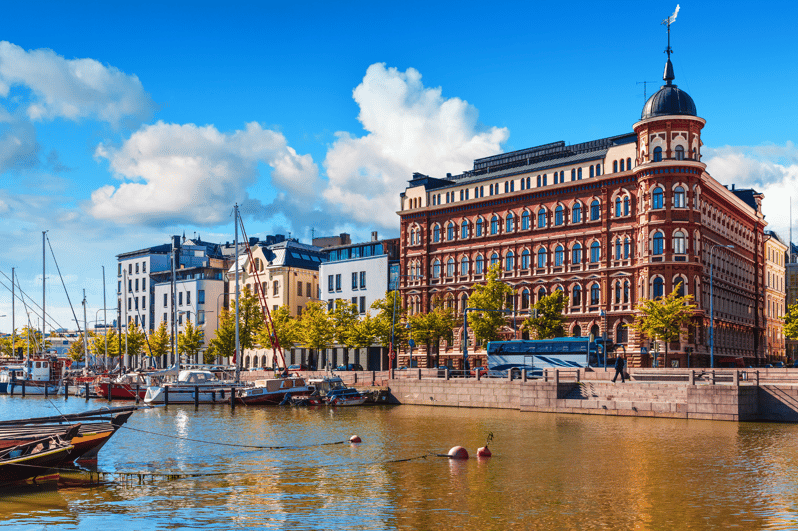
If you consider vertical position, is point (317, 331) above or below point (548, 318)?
below

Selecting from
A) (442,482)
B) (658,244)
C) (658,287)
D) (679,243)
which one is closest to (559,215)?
(658,244)

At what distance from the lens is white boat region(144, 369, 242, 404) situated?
72.9 meters

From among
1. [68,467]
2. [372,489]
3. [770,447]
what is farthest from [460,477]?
[770,447]

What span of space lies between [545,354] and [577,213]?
1936 centimetres

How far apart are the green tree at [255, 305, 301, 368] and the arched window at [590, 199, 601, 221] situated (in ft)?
122

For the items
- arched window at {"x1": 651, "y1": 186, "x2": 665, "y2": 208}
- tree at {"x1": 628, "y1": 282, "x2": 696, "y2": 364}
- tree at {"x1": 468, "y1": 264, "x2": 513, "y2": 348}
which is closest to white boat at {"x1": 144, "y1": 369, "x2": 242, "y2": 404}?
tree at {"x1": 468, "y1": 264, "x2": 513, "y2": 348}

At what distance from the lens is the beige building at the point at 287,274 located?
399 feet

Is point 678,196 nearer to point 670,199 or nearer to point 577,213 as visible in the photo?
point 670,199

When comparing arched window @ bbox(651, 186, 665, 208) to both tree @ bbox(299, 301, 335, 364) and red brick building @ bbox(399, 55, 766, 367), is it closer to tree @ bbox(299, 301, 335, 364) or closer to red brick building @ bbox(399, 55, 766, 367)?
red brick building @ bbox(399, 55, 766, 367)

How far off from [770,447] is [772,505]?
14996 mm

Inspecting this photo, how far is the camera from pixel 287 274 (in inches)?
4781

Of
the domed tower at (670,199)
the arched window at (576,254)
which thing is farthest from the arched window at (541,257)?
the domed tower at (670,199)

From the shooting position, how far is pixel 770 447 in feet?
129

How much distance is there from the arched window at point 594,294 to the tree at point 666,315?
7.64 m
